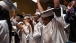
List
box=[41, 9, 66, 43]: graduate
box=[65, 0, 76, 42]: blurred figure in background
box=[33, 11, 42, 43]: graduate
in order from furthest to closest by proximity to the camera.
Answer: box=[33, 11, 42, 43]: graduate
box=[41, 9, 66, 43]: graduate
box=[65, 0, 76, 42]: blurred figure in background

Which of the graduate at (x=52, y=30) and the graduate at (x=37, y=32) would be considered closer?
the graduate at (x=52, y=30)

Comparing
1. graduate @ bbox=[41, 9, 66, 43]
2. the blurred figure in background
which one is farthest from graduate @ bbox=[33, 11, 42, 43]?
the blurred figure in background

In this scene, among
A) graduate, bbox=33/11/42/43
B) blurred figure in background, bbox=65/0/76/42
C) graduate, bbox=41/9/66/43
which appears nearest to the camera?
blurred figure in background, bbox=65/0/76/42

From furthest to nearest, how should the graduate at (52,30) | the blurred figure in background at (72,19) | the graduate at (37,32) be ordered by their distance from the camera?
the graduate at (37,32) → the graduate at (52,30) → the blurred figure in background at (72,19)

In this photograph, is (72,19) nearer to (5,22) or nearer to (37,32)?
(5,22)

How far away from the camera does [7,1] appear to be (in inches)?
125

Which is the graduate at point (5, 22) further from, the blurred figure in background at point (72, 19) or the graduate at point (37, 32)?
the blurred figure in background at point (72, 19)

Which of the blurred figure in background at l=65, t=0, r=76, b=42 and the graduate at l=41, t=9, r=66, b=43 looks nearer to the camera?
the blurred figure in background at l=65, t=0, r=76, b=42

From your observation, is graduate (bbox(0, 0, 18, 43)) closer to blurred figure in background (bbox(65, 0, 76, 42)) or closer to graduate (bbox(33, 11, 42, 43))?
graduate (bbox(33, 11, 42, 43))

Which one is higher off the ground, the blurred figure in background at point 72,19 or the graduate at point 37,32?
the blurred figure in background at point 72,19

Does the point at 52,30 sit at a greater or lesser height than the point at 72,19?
lesser

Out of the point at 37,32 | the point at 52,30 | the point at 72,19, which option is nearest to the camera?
the point at 72,19

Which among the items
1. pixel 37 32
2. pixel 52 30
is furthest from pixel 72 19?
pixel 37 32

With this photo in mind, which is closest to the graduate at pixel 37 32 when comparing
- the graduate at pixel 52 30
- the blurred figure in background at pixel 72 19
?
the graduate at pixel 52 30
